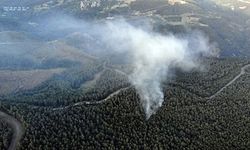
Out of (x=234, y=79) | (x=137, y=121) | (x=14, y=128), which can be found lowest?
(x=234, y=79)

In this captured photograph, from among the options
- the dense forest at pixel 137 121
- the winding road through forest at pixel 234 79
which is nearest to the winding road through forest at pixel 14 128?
the dense forest at pixel 137 121

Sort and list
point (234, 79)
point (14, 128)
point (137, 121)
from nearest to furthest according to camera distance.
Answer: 1. point (14, 128)
2. point (137, 121)
3. point (234, 79)

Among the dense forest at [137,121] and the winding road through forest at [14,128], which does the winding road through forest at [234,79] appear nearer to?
the dense forest at [137,121]

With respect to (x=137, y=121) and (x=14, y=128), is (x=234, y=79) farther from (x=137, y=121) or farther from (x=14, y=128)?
(x=14, y=128)

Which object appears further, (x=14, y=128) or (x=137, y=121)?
(x=137, y=121)

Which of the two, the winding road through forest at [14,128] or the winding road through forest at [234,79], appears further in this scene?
the winding road through forest at [234,79]

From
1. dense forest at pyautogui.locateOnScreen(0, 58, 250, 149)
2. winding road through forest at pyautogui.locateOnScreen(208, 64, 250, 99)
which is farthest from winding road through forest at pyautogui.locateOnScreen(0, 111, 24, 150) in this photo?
winding road through forest at pyautogui.locateOnScreen(208, 64, 250, 99)

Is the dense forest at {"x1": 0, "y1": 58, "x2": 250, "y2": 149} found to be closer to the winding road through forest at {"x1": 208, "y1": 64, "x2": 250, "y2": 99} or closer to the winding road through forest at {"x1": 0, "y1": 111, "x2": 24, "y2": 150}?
the winding road through forest at {"x1": 0, "y1": 111, "x2": 24, "y2": 150}

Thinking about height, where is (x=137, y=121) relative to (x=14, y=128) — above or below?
below

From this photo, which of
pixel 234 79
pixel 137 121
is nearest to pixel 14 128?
pixel 137 121
